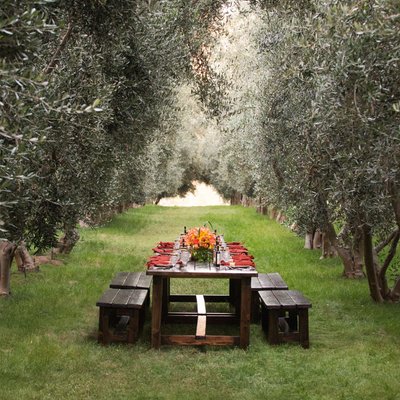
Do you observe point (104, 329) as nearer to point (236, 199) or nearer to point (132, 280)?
point (132, 280)

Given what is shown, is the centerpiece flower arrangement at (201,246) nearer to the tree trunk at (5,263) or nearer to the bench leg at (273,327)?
the bench leg at (273,327)

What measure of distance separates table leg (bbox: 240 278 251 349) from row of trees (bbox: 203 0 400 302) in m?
1.88

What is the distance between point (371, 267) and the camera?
12875mm

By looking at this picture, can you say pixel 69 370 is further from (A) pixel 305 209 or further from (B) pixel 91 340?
(A) pixel 305 209

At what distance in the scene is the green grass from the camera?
8.16 metres

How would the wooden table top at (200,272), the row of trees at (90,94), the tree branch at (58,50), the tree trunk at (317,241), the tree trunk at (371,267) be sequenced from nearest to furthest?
the row of trees at (90,94), the tree branch at (58,50), the wooden table top at (200,272), the tree trunk at (371,267), the tree trunk at (317,241)

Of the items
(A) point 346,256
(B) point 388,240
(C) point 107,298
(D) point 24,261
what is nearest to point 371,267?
(B) point 388,240

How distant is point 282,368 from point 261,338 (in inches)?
68.2

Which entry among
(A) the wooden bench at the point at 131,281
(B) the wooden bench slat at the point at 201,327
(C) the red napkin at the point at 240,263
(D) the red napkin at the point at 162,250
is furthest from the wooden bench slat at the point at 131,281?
(C) the red napkin at the point at 240,263

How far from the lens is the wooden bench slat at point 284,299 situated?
10.0 metres

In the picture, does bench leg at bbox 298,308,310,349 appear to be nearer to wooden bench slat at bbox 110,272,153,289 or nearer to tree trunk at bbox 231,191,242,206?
wooden bench slat at bbox 110,272,153,289

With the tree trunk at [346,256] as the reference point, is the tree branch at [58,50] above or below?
above

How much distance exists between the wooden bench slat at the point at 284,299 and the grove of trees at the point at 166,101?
5.44 feet

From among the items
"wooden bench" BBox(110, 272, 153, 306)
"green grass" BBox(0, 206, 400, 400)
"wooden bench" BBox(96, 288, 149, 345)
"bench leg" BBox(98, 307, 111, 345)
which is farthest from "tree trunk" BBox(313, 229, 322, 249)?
"bench leg" BBox(98, 307, 111, 345)
